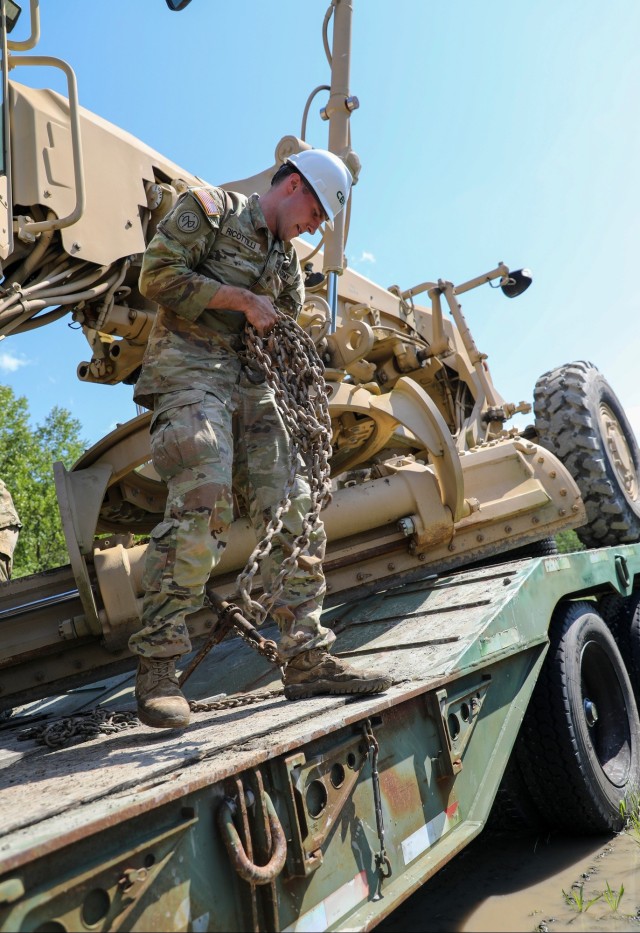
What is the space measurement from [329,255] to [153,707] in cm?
290

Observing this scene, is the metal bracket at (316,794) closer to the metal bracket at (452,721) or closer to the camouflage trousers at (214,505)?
the metal bracket at (452,721)

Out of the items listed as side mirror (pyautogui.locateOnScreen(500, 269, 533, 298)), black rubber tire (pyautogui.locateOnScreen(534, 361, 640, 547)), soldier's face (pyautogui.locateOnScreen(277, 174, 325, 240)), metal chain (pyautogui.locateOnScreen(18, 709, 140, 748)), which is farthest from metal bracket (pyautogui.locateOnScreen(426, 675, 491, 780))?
side mirror (pyautogui.locateOnScreen(500, 269, 533, 298))

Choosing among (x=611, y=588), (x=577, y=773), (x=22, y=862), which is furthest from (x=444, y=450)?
(x=22, y=862)

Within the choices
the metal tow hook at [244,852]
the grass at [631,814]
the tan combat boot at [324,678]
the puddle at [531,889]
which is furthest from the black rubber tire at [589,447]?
the metal tow hook at [244,852]

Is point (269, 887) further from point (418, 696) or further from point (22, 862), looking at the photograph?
point (418, 696)

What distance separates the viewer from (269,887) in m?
1.65

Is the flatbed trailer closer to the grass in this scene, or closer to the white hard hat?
the grass

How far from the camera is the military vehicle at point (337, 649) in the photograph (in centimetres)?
160

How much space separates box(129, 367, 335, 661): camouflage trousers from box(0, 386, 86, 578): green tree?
63.6 ft

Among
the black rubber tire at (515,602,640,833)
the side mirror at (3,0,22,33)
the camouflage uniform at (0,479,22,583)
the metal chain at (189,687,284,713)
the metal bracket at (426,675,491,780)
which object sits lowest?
the black rubber tire at (515,602,640,833)

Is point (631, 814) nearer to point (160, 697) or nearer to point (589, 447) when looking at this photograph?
point (160, 697)

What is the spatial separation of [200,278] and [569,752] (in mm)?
2159

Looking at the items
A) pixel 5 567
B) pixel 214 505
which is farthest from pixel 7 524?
pixel 214 505

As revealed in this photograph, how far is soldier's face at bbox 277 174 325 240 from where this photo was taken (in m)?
2.87
